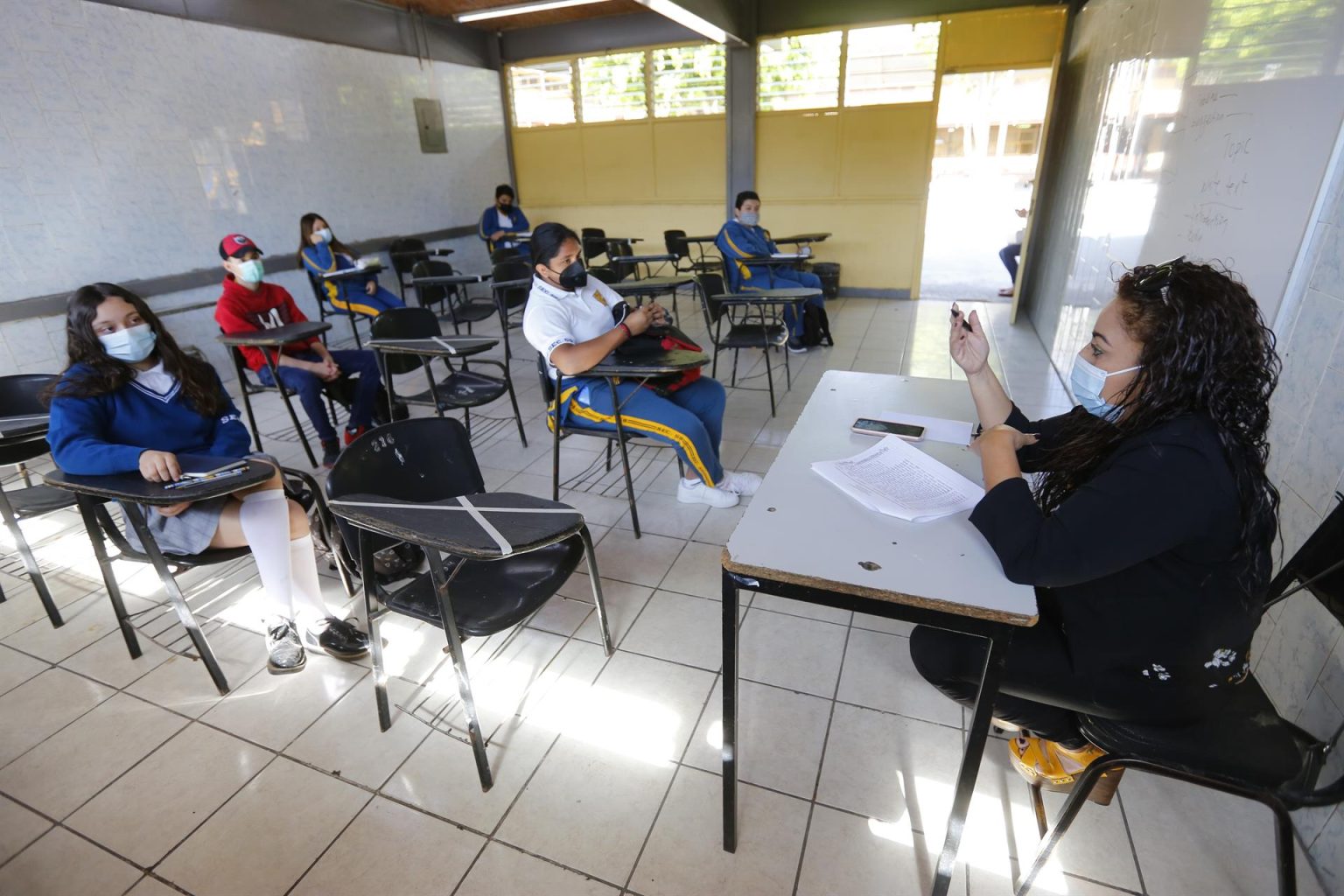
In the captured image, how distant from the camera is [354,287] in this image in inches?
184

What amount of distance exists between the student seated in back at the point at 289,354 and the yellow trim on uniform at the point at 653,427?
4.79ft

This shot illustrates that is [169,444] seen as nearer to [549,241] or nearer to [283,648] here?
[283,648]

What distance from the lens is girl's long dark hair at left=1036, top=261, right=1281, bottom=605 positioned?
3.21 ft

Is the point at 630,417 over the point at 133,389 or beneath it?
beneath

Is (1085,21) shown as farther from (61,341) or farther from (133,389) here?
(61,341)

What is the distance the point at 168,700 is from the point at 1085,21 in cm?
695

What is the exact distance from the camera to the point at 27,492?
2.25 metres

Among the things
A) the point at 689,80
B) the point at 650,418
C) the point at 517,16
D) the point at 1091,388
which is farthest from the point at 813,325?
the point at 517,16

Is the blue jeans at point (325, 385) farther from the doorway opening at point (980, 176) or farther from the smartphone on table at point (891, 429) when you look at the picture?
the doorway opening at point (980, 176)

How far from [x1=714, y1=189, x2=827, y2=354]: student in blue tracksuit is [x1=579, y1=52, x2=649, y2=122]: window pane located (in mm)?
3117

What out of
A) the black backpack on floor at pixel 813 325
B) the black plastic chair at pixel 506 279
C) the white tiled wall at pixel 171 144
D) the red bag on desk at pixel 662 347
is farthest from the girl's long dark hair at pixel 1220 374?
the white tiled wall at pixel 171 144

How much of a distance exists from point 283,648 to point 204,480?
63 cm

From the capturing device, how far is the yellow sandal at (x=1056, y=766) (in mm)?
1269

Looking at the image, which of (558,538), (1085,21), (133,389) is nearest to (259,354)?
(133,389)
